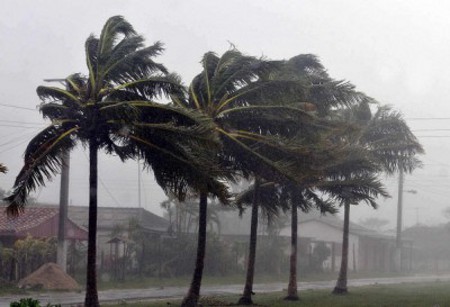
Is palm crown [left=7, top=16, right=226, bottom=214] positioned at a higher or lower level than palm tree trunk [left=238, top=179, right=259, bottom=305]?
higher

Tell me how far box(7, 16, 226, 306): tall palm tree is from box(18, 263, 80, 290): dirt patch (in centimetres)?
1311

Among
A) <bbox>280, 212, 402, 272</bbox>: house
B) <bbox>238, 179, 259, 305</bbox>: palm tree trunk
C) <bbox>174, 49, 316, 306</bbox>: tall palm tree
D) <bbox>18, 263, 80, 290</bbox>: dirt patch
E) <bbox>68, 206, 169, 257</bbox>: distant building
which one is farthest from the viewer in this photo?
<bbox>280, 212, 402, 272</bbox>: house

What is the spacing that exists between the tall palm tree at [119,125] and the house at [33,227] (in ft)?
58.0

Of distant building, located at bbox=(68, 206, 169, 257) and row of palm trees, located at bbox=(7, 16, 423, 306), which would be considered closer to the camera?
row of palm trees, located at bbox=(7, 16, 423, 306)

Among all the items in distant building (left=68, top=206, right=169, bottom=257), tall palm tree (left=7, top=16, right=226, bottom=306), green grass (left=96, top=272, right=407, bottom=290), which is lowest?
green grass (left=96, top=272, right=407, bottom=290)

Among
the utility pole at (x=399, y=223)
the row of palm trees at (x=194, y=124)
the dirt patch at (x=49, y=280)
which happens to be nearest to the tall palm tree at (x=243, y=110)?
the row of palm trees at (x=194, y=124)

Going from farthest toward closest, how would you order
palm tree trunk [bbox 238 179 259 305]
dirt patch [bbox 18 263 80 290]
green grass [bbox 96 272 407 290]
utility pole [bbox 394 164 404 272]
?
utility pole [bbox 394 164 404 272] < green grass [bbox 96 272 407 290] < dirt patch [bbox 18 263 80 290] < palm tree trunk [bbox 238 179 259 305]

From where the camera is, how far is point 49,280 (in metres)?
30.0

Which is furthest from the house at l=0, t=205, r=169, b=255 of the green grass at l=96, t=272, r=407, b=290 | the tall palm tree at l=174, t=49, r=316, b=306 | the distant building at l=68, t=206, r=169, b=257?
the tall palm tree at l=174, t=49, r=316, b=306

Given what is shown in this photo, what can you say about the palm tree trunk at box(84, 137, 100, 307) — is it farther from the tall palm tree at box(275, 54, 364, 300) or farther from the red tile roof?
the red tile roof

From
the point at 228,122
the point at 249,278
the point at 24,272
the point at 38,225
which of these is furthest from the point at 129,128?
the point at 38,225

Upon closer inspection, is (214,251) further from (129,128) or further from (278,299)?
(129,128)

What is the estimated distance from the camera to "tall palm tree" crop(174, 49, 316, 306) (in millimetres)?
19234

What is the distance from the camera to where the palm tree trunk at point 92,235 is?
56.6 feet
